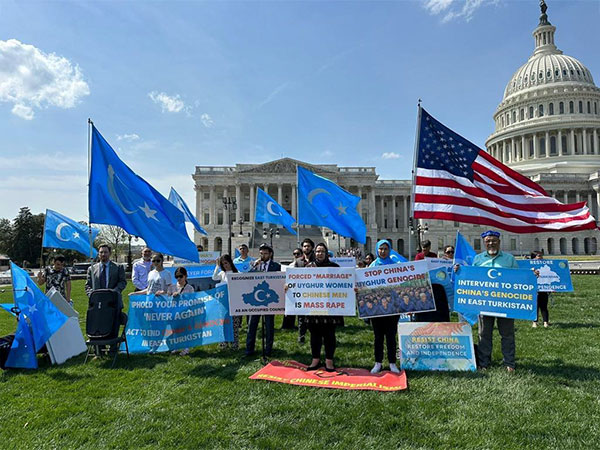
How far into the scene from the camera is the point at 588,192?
7925 centimetres

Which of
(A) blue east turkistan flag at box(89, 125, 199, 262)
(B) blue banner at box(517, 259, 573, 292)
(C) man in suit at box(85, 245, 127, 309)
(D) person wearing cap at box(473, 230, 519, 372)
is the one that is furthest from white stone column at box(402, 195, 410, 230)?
(C) man in suit at box(85, 245, 127, 309)

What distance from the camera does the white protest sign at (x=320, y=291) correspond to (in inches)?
247

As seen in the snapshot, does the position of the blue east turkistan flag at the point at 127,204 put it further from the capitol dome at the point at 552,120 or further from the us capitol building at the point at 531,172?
the capitol dome at the point at 552,120

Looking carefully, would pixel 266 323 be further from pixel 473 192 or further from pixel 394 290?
pixel 473 192

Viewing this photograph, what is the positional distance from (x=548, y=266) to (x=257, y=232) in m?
59.8

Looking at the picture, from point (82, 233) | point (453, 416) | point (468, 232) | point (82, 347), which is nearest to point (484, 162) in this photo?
point (453, 416)

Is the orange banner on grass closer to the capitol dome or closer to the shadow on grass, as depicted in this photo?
the shadow on grass

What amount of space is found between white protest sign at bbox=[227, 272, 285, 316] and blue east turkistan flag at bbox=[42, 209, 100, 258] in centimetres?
881

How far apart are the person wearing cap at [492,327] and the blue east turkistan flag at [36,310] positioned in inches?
299

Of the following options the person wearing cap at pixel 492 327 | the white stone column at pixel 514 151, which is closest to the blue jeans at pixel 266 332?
the person wearing cap at pixel 492 327

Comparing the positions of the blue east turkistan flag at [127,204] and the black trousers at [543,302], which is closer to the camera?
the blue east turkistan flag at [127,204]

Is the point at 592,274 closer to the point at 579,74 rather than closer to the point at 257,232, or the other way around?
the point at 257,232

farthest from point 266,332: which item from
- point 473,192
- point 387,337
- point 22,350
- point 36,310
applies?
point 473,192

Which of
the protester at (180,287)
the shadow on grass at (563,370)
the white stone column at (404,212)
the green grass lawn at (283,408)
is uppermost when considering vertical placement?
the white stone column at (404,212)
